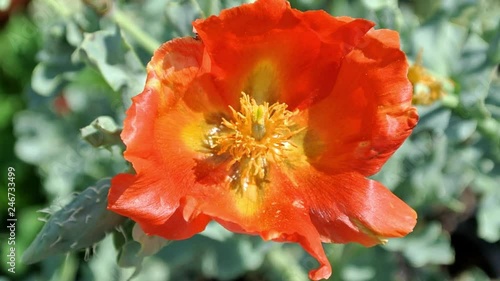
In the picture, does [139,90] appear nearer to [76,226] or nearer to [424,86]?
[76,226]

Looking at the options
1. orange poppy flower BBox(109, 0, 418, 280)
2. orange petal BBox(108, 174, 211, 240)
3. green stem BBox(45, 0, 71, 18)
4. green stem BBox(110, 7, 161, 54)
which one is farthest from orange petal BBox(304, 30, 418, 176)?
green stem BBox(45, 0, 71, 18)

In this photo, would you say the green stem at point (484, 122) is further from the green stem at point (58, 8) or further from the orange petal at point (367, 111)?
the green stem at point (58, 8)

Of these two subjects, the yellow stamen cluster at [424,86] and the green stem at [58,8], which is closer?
the yellow stamen cluster at [424,86]

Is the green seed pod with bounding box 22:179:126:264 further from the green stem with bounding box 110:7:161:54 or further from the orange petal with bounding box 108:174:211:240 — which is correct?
the green stem with bounding box 110:7:161:54

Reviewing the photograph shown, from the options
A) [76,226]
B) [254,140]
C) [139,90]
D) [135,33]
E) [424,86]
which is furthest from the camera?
[135,33]

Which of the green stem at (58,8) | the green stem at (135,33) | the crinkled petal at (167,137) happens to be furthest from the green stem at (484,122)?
the green stem at (58,8)

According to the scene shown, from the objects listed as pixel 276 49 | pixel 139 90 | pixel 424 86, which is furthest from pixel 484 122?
pixel 139 90
